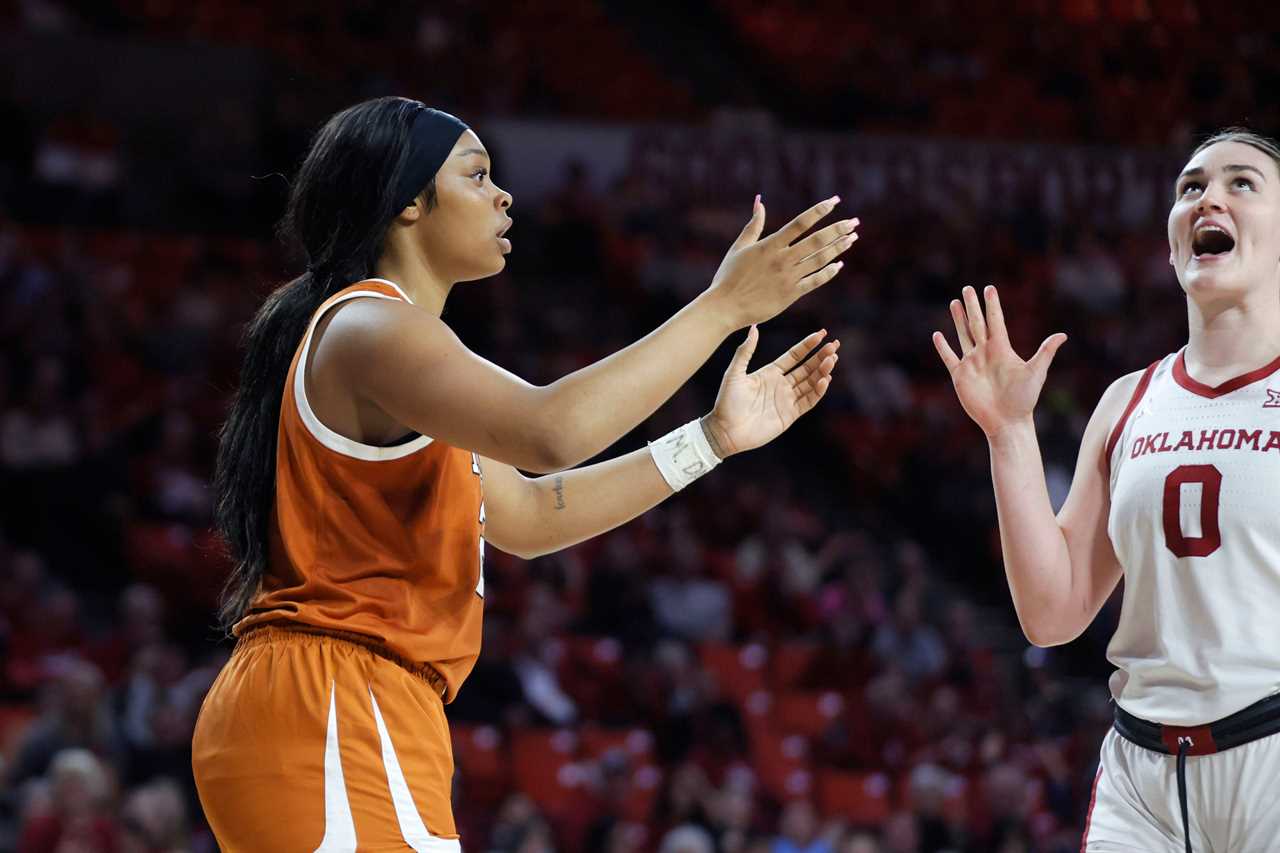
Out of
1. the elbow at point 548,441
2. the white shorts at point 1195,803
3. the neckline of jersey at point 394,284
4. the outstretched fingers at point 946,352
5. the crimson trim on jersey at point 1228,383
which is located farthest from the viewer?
the outstretched fingers at point 946,352

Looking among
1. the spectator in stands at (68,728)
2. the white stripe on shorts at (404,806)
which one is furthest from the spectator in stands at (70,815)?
the white stripe on shorts at (404,806)

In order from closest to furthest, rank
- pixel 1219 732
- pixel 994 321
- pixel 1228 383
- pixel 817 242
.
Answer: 1. pixel 817 242
2. pixel 1219 732
3. pixel 1228 383
4. pixel 994 321

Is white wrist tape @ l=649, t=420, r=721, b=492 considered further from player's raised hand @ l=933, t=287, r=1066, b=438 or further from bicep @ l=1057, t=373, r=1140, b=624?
bicep @ l=1057, t=373, r=1140, b=624

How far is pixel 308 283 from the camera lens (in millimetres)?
3150

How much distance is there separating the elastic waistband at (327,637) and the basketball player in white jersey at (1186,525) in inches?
53.8

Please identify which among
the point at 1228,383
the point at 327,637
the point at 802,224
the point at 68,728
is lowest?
the point at 68,728

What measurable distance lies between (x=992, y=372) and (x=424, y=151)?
Result: 1.41 metres

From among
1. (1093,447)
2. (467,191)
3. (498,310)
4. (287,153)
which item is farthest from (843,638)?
(467,191)

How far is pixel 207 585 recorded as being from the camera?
950cm

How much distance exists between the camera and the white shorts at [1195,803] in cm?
318

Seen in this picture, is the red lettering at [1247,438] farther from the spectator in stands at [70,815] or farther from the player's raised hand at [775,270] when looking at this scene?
the spectator in stands at [70,815]

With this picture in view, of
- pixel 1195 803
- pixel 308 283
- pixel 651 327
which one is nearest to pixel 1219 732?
pixel 1195 803

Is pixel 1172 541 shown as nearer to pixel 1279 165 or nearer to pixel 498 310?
pixel 1279 165

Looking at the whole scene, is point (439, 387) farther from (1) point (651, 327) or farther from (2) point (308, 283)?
(1) point (651, 327)
